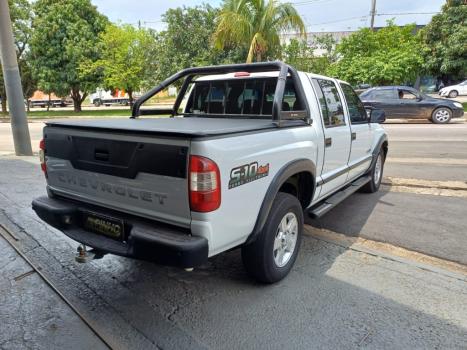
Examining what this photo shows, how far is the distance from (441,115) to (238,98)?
14492 millimetres

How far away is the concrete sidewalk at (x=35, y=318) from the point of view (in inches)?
106

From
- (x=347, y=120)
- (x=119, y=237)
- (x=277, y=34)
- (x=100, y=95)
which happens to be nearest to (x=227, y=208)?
(x=119, y=237)

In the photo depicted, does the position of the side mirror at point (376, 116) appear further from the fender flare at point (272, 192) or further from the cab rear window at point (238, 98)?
the fender flare at point (272, 192)

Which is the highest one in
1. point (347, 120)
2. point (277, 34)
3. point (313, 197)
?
point (277, 34)

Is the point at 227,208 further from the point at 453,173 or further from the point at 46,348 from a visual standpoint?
the point at 453,173

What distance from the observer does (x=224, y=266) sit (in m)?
3.77

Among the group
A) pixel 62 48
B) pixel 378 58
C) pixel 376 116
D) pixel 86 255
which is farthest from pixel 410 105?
pixel 62 48

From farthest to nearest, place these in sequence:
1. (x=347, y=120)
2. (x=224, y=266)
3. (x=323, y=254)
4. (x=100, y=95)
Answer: (x=100, y=95) < (x=347, y=120) < (x=323, y=254) < (x=224, y=266)

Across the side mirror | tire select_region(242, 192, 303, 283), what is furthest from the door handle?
the side mirror

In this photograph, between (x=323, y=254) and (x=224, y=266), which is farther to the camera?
(x=323, y=254)

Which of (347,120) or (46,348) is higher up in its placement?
(347,120)

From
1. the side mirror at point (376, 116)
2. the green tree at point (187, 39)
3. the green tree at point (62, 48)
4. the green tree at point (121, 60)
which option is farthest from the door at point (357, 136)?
the green tree at point (62, 48)

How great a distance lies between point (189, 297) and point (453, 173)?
6.35 metres

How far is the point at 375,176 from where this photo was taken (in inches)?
246
